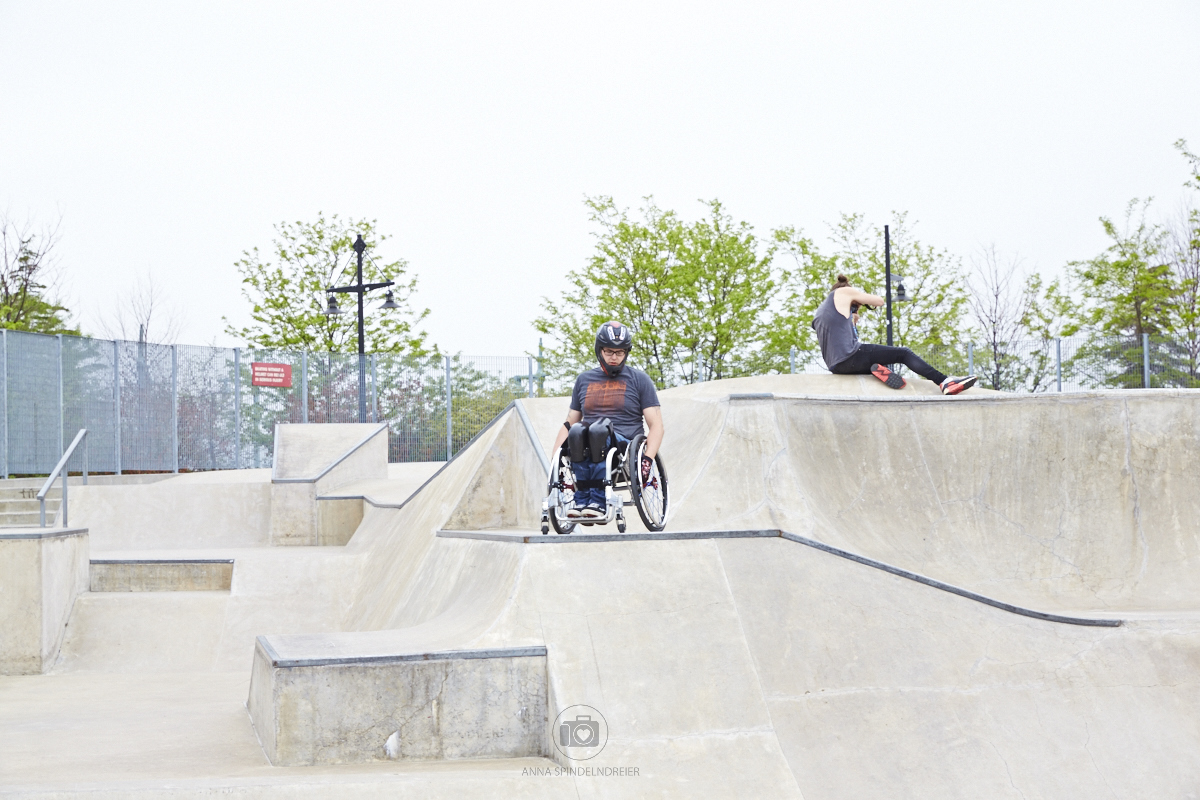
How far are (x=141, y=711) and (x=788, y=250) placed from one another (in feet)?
95.5

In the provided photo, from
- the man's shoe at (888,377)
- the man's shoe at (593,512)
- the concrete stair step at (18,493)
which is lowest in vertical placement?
the concrete stair step at (18,493)

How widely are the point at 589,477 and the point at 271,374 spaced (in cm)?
1433

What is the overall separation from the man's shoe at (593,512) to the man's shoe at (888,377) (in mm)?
4598

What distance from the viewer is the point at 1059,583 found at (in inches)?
309

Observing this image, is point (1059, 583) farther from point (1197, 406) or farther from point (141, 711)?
point (141, 711)

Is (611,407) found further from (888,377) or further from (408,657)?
(888,377)

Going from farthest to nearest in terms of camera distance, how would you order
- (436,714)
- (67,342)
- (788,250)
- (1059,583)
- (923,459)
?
(788,250), (67,342), (923,459), (1059,583), (436,714)

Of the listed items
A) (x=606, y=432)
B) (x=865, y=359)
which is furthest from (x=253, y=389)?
(x=606, y=432)

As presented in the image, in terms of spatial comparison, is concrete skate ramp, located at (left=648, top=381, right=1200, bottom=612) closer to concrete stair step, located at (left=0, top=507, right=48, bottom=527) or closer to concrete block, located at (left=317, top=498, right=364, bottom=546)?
concrete block, located at (left=317, top=498, right=364, bottom=546)

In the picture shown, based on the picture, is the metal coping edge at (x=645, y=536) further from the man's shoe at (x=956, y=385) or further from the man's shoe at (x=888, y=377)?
the man's shoe at (x=888, y=377)

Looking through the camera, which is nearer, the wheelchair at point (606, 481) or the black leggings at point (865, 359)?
the wheelchair at point (606, 481)

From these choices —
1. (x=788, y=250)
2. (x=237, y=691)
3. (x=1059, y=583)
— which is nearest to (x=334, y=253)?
(x=788, y=250)

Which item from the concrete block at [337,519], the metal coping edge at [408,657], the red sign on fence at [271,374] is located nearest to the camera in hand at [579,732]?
the metal coping edge at [408,657]

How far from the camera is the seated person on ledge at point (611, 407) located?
21.0 ft
